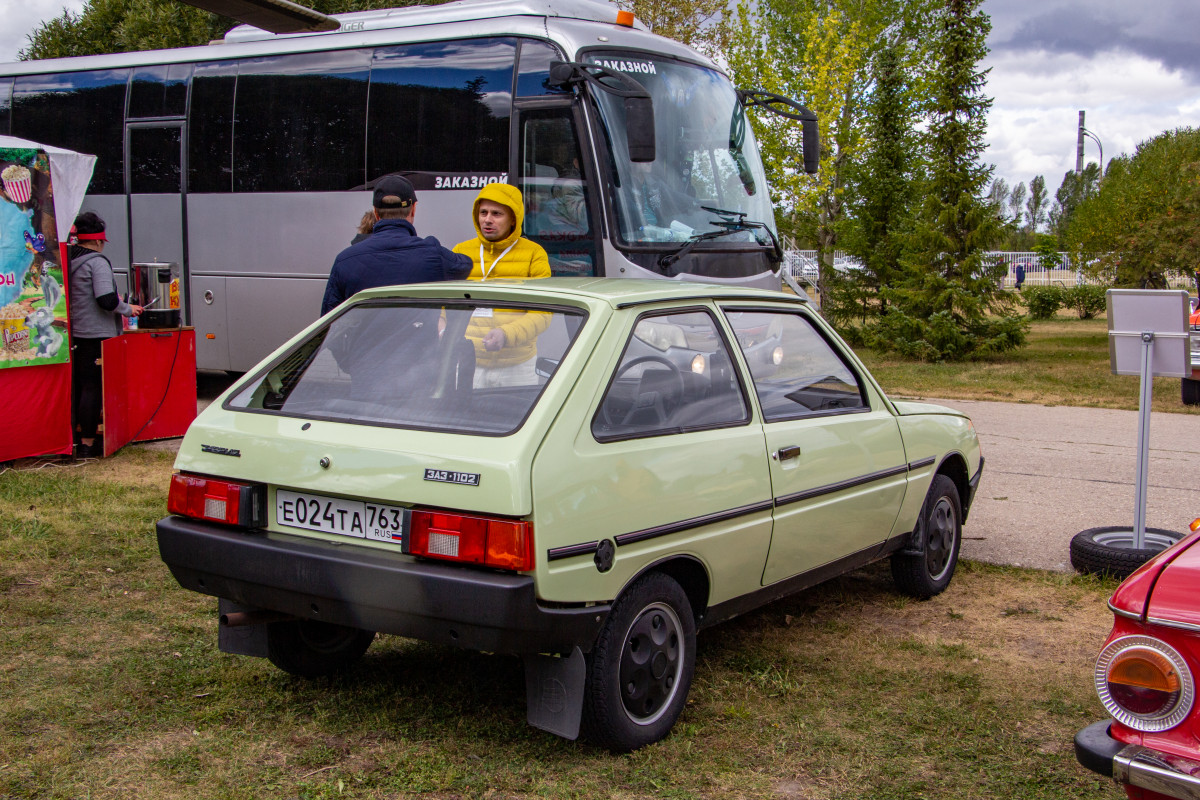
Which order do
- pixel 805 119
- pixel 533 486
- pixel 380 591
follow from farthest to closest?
1. pixel 805 119
2. pixel 380 591
3. pixel 533 486

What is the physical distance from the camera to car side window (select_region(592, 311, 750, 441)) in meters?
3.87

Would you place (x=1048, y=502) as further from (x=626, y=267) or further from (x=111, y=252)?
(x=111, y=252)

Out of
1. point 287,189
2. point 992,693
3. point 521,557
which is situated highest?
point 287,189

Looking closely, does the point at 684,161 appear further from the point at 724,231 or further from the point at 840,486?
the point at 840,486

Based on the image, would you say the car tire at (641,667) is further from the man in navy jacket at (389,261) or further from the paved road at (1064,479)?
the paved road at (1064,479)

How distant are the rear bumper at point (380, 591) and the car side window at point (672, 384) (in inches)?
24.8

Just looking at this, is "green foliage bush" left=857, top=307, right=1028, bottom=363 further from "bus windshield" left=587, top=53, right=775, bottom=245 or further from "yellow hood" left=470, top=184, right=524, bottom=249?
"yellow hood" left=470, top=184, right=524, bottom=249

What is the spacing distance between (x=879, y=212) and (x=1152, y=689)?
20806 millimetres

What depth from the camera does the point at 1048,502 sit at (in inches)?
325

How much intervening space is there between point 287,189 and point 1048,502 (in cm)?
790

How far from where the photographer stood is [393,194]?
5.97m

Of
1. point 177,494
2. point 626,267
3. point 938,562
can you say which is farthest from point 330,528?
point 626,267

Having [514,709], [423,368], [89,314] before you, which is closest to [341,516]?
[423,368]

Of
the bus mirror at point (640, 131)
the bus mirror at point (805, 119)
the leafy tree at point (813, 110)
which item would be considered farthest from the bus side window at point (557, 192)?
the leafy tree at point (813, 110)
